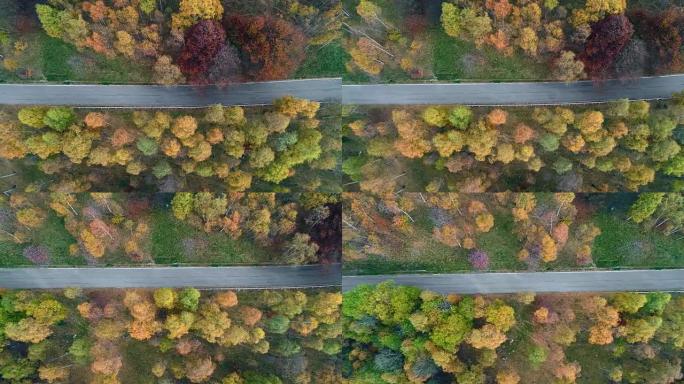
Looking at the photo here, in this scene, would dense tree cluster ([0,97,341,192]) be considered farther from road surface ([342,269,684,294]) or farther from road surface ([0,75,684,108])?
road surface ([342,269,684,294])

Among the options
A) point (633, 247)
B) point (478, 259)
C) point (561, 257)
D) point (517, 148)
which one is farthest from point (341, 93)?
point (633, 247)

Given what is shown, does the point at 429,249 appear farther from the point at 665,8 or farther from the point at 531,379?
the point at 665,8

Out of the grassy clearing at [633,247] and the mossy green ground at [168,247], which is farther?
the grassy clearing at [633,247]

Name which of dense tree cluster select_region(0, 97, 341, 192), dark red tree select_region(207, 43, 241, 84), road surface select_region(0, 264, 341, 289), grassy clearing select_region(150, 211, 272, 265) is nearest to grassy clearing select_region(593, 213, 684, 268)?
road surface select_region(0, 264, 341, 289)

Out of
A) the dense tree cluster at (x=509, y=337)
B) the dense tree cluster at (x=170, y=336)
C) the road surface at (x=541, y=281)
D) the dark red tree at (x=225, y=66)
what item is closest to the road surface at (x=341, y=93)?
the dark red tree at (x=225, y=66)

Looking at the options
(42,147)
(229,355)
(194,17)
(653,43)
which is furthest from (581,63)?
(42,147)

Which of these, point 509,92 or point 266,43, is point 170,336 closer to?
point 266,43

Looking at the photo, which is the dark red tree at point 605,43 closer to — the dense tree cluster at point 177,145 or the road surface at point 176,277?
the dense tree cluster at point 177,145
